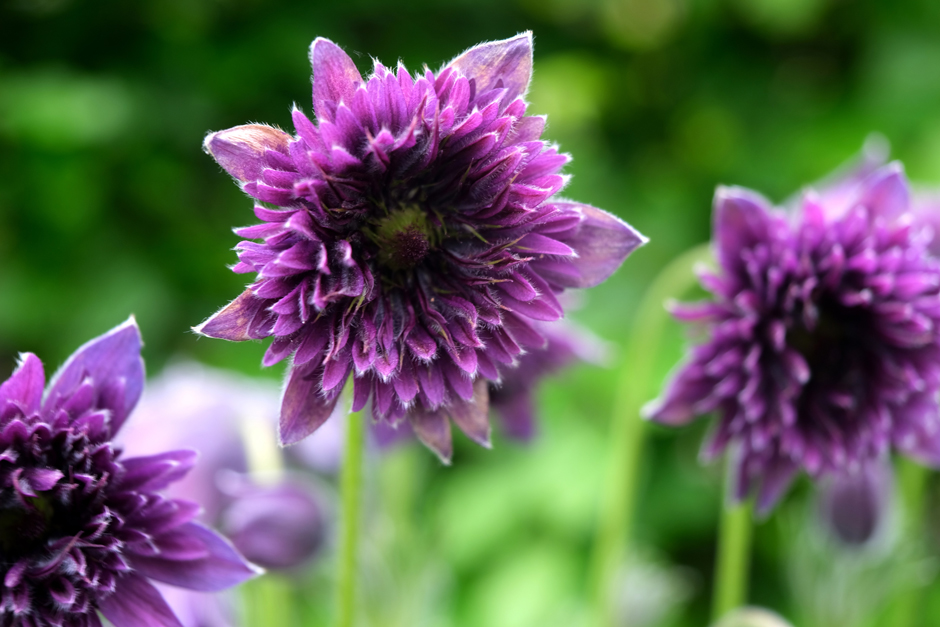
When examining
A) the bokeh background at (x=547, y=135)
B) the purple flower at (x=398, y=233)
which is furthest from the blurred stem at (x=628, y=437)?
the bokeh background at (x=547, y=135)

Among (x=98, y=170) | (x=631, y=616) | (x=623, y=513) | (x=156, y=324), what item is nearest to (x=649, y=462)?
(x=631, y=616)

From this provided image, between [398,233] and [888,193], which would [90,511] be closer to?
[398,233]

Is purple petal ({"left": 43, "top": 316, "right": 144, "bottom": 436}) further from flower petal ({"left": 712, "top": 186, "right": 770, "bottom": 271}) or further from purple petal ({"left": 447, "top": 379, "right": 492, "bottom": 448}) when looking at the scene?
flower petal ({"left": 712, "top": 186, "right": 770, "bottom": 271})

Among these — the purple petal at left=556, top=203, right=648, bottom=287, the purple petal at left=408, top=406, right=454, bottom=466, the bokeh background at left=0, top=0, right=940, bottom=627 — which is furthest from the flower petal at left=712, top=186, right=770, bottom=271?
the bokeh background at left=0, top=0, right=940, bottom=627

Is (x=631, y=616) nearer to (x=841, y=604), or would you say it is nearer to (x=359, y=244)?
(x=841, y=604)

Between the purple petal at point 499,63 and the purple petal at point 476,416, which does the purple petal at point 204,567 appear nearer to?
the purple petal at point 476,416

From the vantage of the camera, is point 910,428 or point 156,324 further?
point 156,324
